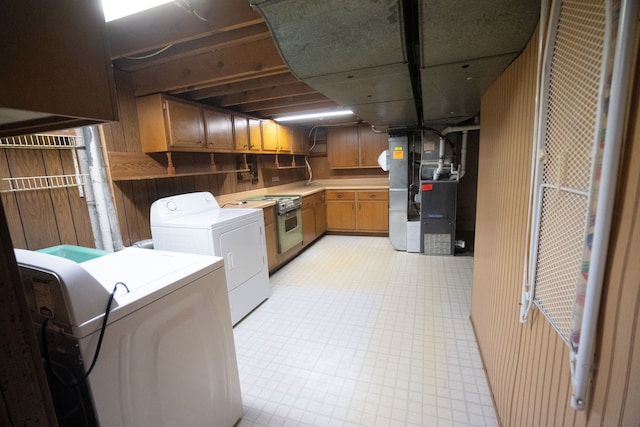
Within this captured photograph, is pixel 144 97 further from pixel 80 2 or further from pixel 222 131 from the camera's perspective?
pixel 80 2

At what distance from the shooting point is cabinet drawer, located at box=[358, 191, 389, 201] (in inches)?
196

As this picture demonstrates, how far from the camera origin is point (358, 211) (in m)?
5.16

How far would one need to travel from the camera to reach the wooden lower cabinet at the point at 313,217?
4.46 meters

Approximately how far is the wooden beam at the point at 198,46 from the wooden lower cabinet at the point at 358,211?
3.44 meters

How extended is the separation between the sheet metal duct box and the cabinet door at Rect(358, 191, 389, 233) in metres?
0.92

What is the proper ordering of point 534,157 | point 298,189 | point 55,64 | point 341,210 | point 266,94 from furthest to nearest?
1. point 341,210
2. point 298,189
3. point 266,94
4. point 534,157
5. point 55,64

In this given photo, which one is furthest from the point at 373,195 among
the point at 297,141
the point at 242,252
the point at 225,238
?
the point at 225,238

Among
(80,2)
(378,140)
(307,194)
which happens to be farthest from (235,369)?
(378,140)

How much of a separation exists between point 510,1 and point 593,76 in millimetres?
446

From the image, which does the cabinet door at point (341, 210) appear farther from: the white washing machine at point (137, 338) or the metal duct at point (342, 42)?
the white washing machine at point (137, 338)

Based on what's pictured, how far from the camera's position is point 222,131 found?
127 inches

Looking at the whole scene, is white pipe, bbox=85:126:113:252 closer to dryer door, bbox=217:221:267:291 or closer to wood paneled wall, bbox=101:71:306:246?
wood paneled wall, bbox=101:71:306:246

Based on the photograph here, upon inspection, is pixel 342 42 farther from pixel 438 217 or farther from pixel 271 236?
pixel 438 217

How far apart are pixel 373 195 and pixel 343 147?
3.81ft
